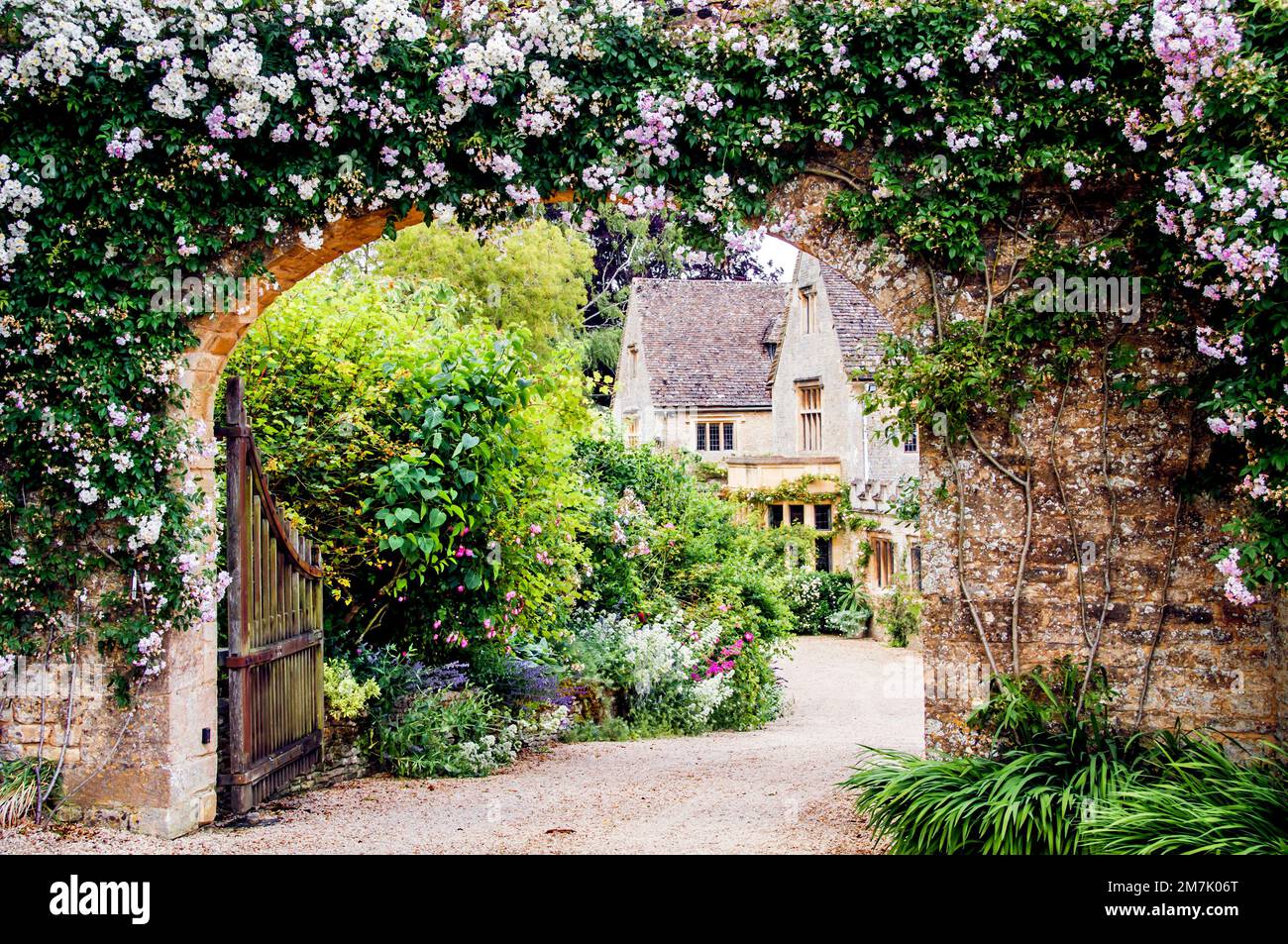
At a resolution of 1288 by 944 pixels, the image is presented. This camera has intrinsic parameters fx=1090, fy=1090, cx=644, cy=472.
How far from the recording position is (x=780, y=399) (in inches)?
999

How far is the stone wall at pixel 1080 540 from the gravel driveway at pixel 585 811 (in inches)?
42.6

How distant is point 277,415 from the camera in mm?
7102

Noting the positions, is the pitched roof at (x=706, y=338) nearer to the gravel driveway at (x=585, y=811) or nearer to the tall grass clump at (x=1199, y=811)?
the gravel driveway at (x=585, y=811)

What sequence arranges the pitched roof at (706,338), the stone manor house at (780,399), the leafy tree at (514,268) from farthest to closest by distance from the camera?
the pitched roof at (706,338)
the stone manor house at (780,399)
the leafy tree at (514,268)

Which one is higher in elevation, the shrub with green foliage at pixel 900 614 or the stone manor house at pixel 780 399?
the stone manor house at pixel 780 399

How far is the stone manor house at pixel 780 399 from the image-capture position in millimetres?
21609

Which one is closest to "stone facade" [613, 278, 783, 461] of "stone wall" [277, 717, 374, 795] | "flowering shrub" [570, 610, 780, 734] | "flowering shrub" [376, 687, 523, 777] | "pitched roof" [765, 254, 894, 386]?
"pitched roof" [765, 254, 894, 386]

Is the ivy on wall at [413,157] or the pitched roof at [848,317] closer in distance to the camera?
the ivy on wall at [413,157]

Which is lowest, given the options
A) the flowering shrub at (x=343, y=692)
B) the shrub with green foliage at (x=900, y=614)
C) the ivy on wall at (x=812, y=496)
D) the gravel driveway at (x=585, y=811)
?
the shrub with green foliage at (x=900, y=614)

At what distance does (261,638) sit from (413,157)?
275 cm

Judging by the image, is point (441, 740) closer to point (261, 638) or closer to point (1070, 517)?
point (261, 638)

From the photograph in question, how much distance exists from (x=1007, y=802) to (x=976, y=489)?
1577 millimetres

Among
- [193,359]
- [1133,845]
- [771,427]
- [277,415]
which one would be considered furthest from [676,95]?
[771,427]

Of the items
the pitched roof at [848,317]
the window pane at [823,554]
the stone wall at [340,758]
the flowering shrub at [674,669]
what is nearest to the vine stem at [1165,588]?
the stone wall at [340,758]
